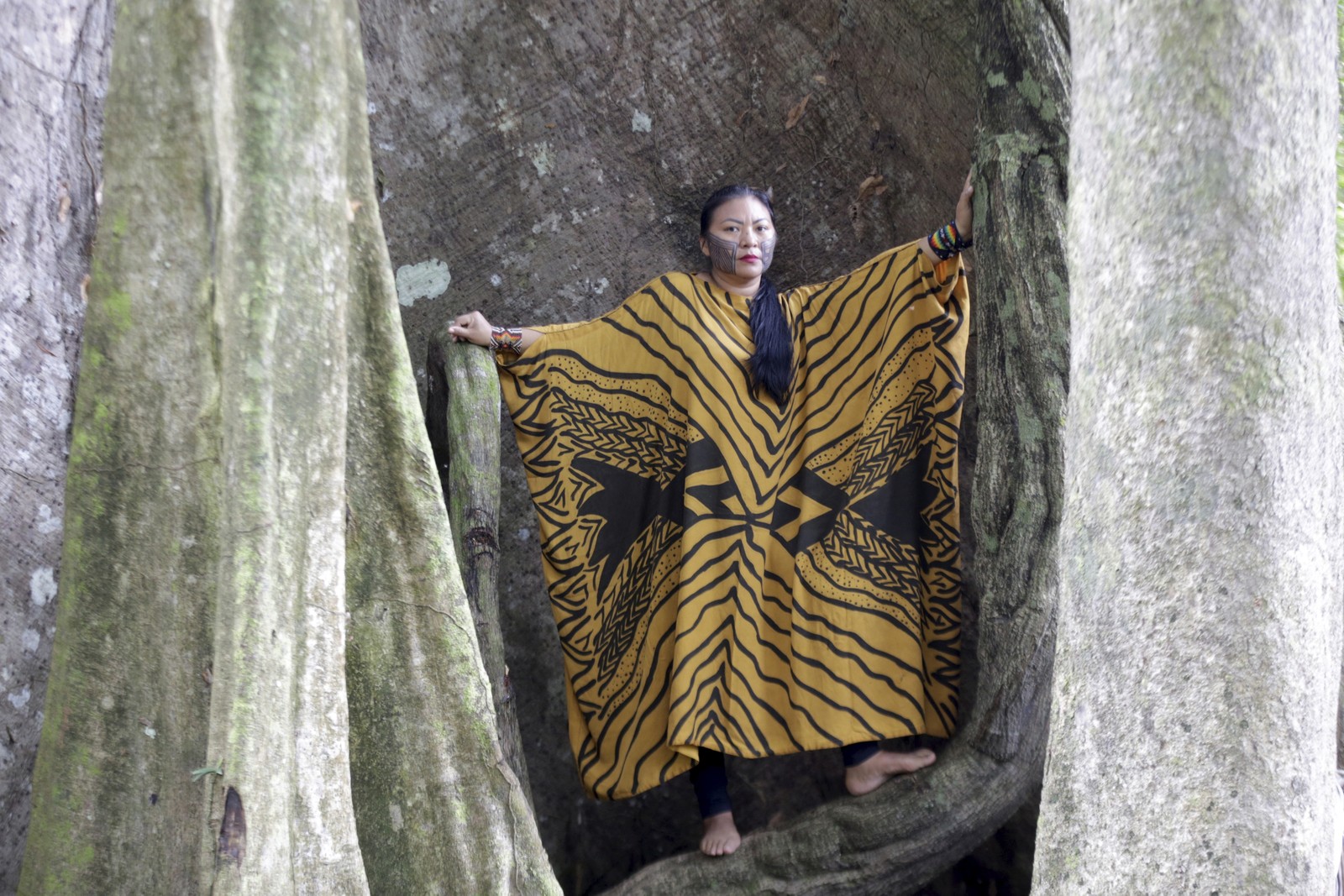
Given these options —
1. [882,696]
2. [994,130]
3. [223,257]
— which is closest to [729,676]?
[882,696]

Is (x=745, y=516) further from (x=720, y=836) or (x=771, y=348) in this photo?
(x=720, y=836)

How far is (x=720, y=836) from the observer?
8.98 ft

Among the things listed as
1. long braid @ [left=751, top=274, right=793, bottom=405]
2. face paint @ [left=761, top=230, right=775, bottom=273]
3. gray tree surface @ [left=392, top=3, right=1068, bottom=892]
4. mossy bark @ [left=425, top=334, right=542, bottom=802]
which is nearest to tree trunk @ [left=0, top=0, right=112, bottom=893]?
mossy bark @ [left=425, top=334, right=542, bottom=802]

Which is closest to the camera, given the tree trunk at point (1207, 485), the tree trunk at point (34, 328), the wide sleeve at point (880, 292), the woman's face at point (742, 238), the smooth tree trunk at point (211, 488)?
the tree trunk at point (1207, 485)

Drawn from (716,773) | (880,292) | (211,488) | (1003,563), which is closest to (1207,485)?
(1003,563)

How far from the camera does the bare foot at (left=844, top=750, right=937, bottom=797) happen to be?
2.71 metres

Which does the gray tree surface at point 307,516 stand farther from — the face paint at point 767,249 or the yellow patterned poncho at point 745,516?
the face paint at point 767,249

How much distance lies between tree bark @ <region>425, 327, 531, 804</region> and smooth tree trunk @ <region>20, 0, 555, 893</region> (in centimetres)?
103

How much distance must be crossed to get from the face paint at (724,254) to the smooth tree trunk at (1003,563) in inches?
27.1

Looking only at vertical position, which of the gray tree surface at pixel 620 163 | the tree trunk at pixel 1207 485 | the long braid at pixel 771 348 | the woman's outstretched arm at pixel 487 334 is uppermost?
the gray tree surface at pixel 620 163

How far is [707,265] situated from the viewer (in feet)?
12.1

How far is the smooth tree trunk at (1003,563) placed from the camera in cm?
257

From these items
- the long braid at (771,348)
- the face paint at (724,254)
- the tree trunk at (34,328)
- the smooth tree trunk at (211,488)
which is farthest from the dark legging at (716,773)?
the tree trunk at (34,328)

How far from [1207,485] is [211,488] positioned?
129 cm
